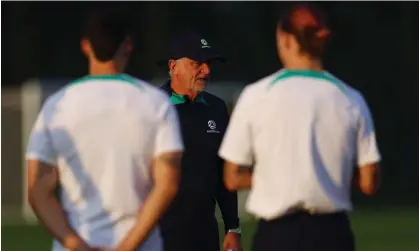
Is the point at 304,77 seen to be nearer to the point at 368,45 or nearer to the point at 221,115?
the point at 221,115

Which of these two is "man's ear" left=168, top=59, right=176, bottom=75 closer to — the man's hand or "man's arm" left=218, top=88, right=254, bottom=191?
the man's hand

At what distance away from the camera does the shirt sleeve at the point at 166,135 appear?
20.9 feet

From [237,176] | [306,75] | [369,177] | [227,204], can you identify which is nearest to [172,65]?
[227,204]

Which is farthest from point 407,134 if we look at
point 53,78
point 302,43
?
point 302,43

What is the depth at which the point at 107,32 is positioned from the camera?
20.9 feet

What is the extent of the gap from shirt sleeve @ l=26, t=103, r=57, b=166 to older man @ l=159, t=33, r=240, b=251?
1.86 metres

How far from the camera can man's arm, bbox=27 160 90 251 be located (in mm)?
6371

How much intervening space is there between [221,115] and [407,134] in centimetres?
2033

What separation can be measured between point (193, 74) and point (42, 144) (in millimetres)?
2135

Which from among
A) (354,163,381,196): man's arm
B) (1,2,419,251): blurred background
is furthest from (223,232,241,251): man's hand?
(1,2,419,251): blurred background

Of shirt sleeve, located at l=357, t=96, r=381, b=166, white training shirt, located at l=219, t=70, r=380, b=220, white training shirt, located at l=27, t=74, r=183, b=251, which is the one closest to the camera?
white training shirt, located at l=27, t=74, r=183, b=251

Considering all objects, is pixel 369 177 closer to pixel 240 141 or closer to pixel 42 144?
pixel 240 141

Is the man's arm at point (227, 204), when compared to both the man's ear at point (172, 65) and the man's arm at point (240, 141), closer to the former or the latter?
the man's ear at point (172, 65)

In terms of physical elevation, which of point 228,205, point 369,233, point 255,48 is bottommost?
point 369,233
